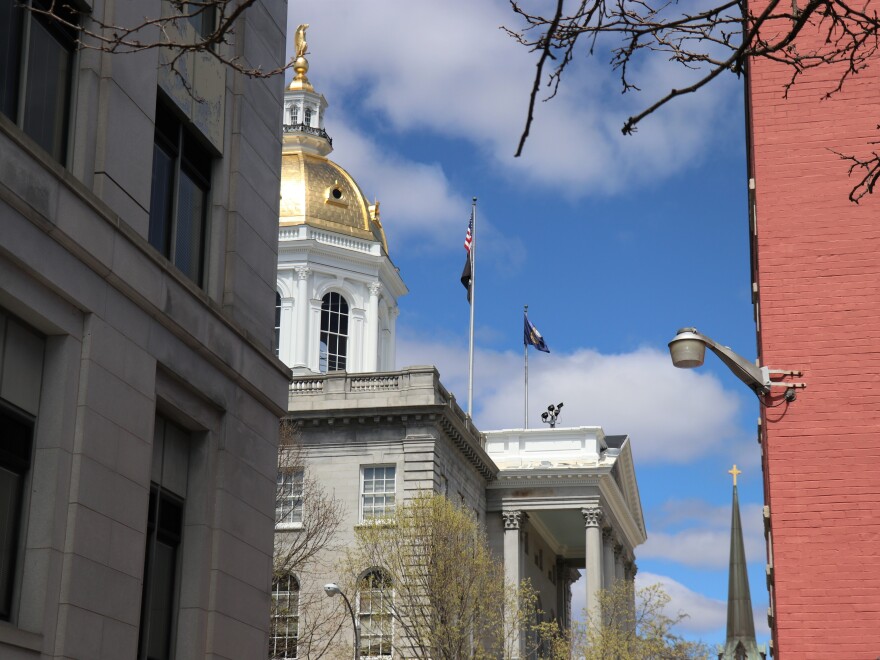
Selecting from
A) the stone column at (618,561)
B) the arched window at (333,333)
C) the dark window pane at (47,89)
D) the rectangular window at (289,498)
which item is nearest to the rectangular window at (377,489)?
the rectangular window at (289,498)

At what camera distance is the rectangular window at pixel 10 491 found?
14.7 metres

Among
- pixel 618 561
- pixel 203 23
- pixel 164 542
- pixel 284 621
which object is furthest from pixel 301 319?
pixel 164 542

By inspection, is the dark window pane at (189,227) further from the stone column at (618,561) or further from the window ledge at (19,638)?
the stone column at (618,561)

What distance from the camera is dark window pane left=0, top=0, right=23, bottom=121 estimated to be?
50.3ft

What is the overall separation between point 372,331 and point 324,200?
778cm

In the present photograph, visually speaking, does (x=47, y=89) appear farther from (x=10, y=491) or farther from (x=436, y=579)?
(x=436, y=579)

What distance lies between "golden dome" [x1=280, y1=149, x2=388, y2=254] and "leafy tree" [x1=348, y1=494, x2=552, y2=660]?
2670 centimetres

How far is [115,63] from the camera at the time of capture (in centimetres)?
1698

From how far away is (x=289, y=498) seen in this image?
5197cm

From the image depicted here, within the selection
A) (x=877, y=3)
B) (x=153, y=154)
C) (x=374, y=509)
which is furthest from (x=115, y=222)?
(x=374, y=509)

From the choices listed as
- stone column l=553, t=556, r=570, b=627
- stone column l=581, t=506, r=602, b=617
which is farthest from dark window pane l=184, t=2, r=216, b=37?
stone column l=553, t=556, r=570, b=627

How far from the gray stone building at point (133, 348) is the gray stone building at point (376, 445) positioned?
2636cm

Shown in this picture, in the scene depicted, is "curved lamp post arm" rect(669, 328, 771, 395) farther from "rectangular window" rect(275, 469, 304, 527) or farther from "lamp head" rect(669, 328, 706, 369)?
"rectangular window" rect(275, 469, 304, 527)

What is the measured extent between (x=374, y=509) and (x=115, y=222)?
38.8 m
